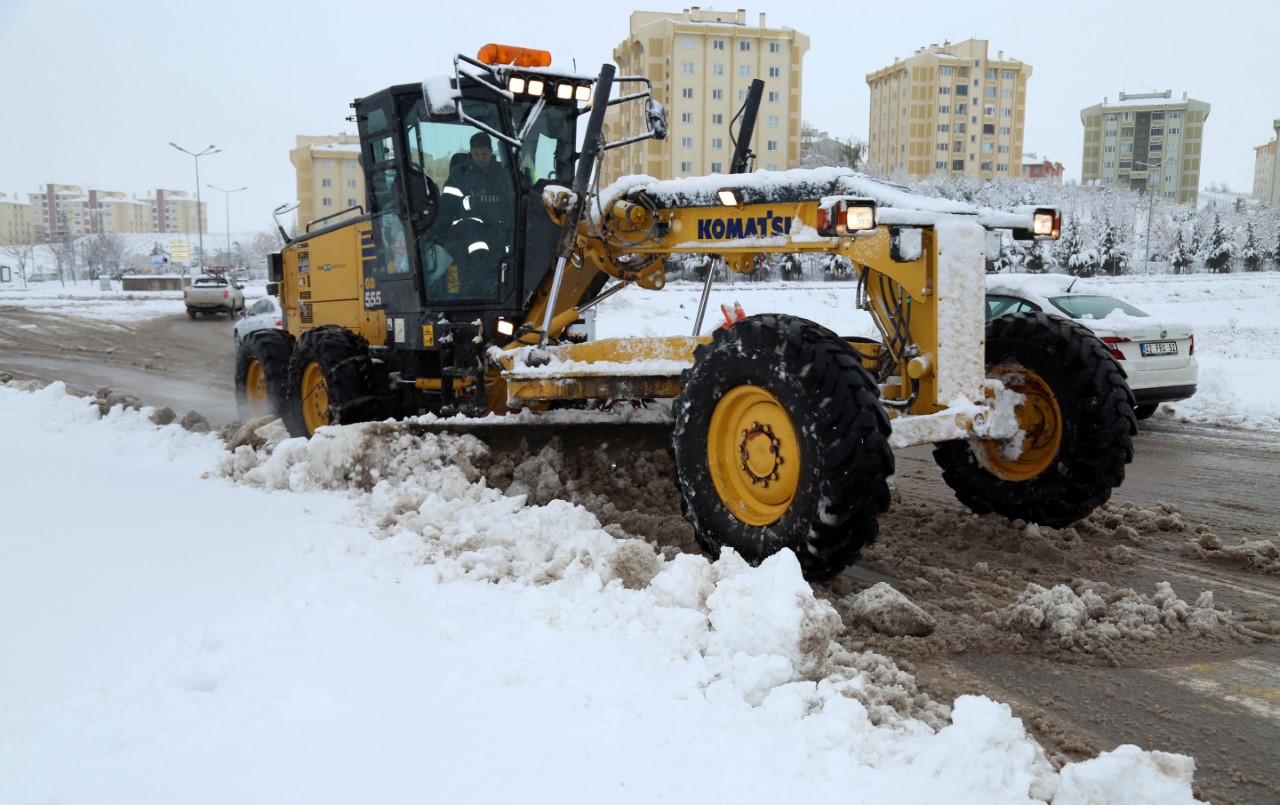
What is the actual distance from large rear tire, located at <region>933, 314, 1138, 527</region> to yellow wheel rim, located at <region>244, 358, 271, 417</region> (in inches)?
264

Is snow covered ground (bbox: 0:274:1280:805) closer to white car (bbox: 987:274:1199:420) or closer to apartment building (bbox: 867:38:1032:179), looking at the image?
white car (bbox: 987:274:1199:420)

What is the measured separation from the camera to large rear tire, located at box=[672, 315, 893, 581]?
3.90m

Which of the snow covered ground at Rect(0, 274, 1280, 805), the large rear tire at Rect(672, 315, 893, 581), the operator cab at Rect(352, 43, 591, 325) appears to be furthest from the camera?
the operator cab at Rect(352, 43, 591, 325)

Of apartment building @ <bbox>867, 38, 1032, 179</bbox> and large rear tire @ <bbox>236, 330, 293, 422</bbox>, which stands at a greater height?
apartment building @ <bbox>867, 38, 1032, 179</bbox>

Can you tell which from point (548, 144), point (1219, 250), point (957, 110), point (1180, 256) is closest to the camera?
point (548, 144)

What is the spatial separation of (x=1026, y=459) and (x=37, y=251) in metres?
162

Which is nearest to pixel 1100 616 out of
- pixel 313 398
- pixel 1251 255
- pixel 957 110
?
pixel 313 398

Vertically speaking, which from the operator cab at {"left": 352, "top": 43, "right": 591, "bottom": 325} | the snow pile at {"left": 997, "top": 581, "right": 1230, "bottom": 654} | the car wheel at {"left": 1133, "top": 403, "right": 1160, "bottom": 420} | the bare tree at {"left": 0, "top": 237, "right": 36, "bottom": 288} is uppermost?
the bare tree at {"left": 0, "top": 237, "right": 36, "bottom": 288}

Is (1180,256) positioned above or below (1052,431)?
above

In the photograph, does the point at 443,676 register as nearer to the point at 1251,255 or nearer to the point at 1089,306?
the point at 1089,306

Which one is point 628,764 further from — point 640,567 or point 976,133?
point 976,133

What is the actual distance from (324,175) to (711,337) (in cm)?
8739

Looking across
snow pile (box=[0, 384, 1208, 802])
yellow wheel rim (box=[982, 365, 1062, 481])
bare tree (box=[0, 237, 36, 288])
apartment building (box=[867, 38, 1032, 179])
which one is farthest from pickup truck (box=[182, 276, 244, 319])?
apartment building (box=[867, 38, 1032, 179])

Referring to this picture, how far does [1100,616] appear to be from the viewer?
3947 mm
